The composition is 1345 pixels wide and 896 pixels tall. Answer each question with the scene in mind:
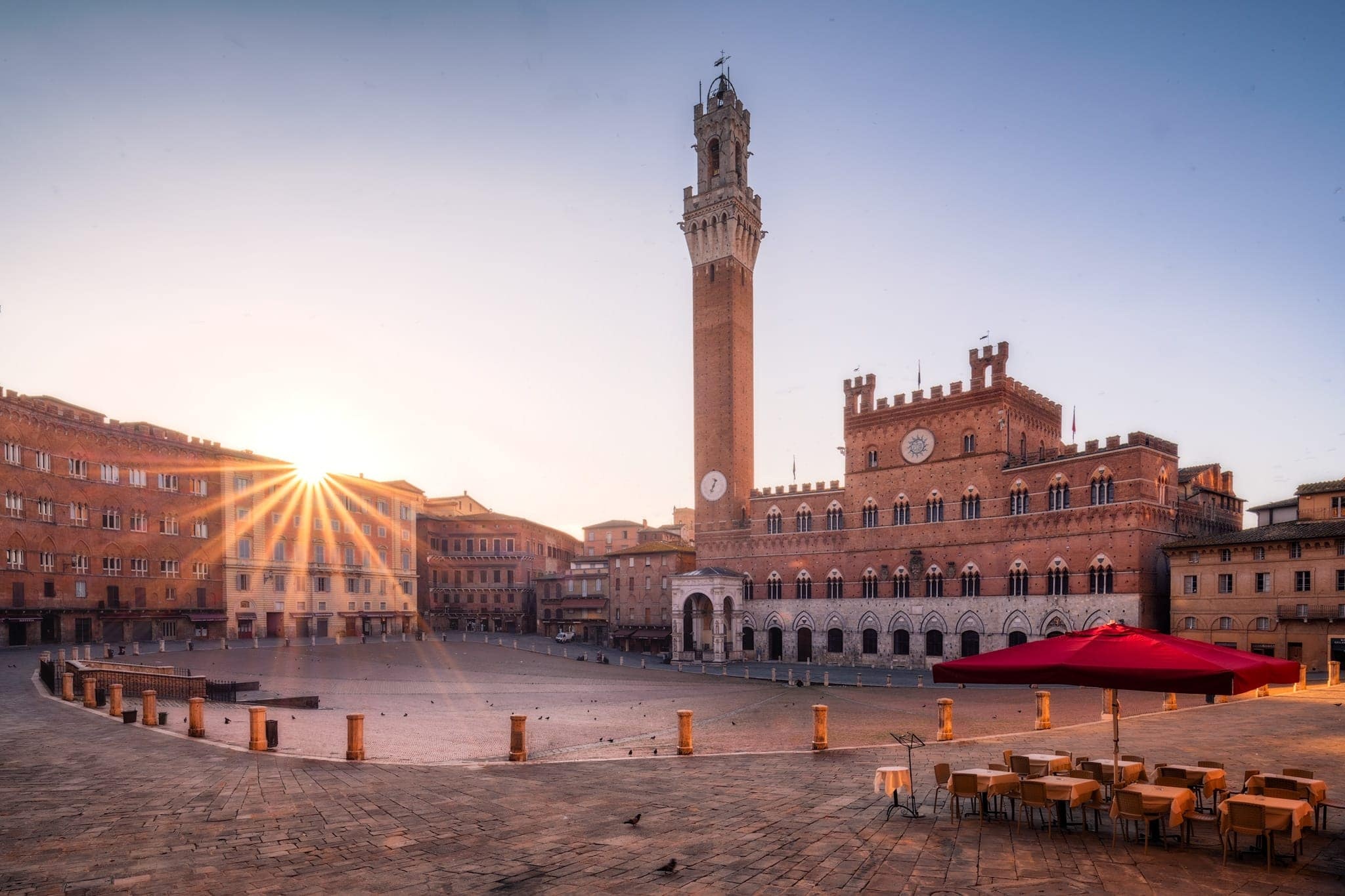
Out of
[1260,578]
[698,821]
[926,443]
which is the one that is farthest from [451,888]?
[926,443]

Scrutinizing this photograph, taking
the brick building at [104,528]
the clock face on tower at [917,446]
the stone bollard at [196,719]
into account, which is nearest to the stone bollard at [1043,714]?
the stone bollard at [196,719]

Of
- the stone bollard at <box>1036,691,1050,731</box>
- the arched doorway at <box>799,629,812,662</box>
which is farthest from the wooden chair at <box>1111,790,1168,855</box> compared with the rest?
the arched doorway at <box>799,629,812,662</box>

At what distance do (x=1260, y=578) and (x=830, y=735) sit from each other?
30.9 metres

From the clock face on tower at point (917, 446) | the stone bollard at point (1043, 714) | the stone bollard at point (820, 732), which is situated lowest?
the stone bollard at point (1043, 714)

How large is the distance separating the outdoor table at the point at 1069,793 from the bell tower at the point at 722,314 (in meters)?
50.0

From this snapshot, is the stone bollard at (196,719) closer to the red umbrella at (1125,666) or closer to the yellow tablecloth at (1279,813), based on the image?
the red umbrella at (1125,666)

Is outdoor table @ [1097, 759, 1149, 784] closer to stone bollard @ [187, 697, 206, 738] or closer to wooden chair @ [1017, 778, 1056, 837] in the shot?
wooden chair @ [1017, 778, 1056, 837]

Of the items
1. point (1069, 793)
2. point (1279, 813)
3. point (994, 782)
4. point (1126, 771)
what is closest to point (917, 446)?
point (1126, 771)

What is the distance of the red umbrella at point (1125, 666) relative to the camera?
9805 millimetres

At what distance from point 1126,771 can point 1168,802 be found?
2.10m

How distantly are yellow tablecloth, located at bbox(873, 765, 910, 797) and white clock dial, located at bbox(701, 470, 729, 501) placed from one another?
164 ft

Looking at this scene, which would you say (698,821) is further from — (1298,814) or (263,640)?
(263,640)

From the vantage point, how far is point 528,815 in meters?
11.6

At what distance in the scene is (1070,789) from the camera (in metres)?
10.5
